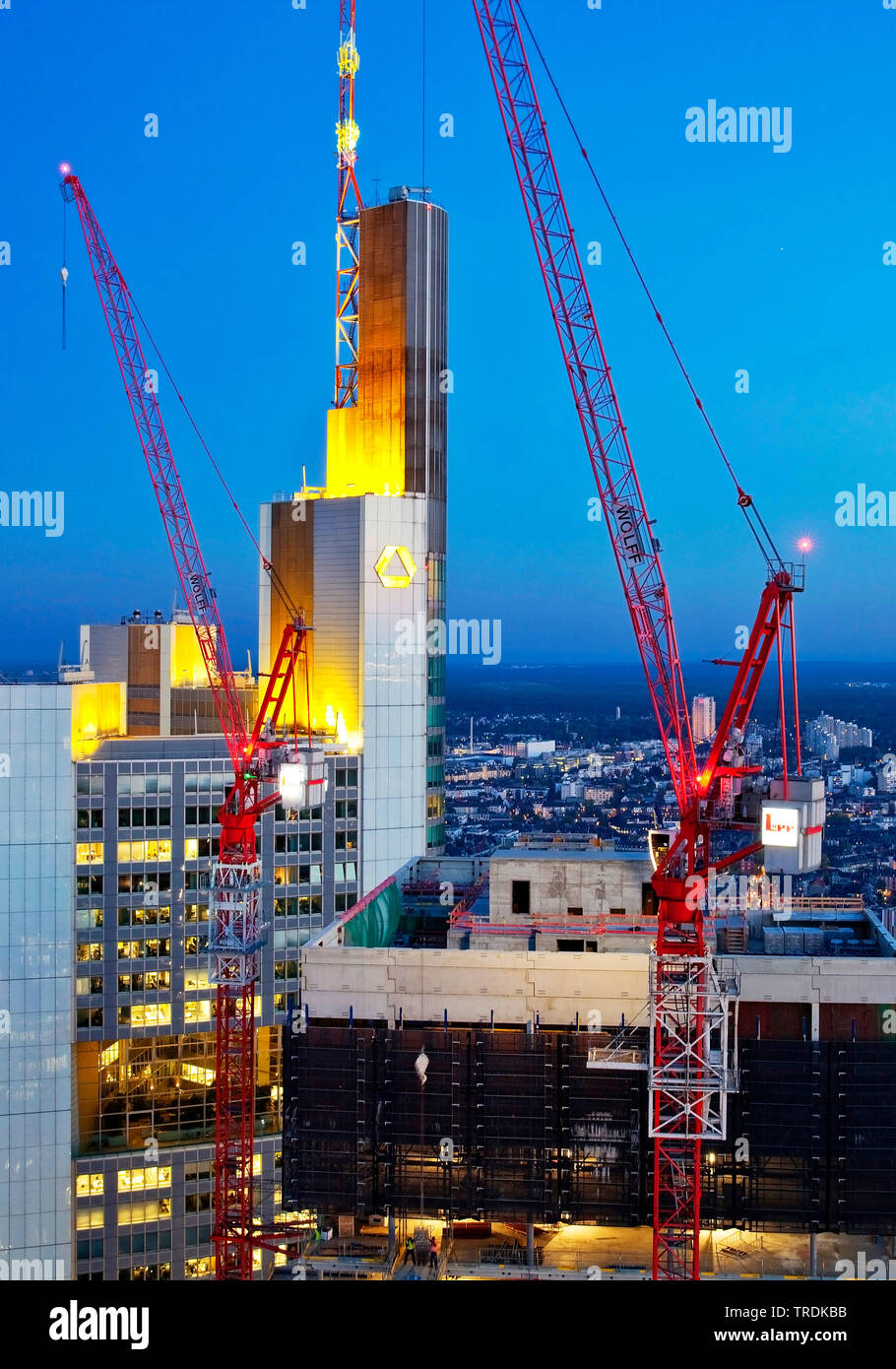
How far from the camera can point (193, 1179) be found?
8394 centimetres

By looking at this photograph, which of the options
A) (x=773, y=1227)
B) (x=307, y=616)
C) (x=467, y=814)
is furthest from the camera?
(x=467, y=814)

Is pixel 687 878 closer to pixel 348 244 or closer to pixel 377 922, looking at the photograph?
pixel 377 922

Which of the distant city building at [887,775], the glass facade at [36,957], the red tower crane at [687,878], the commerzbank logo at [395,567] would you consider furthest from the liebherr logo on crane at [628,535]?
the distant city building at [887,775]

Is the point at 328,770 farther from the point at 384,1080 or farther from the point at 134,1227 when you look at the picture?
the point at 384,1080

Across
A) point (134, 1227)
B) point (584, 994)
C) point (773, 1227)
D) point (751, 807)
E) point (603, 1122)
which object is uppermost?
point (751, 807)

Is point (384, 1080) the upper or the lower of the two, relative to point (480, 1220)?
upper

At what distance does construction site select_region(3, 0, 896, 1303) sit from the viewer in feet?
152

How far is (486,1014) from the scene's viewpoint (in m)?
48.6

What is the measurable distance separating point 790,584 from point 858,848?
53614 millimetres

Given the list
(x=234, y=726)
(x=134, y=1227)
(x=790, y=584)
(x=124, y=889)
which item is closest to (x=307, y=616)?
(x=234, y=726)

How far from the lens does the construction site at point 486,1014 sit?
46.4 m

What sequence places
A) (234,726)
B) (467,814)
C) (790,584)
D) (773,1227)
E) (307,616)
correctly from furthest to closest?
(467,814) < (307,616) < (234,726) < (790,584) < (773,1227)

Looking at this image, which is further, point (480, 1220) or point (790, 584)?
point (790, 584)

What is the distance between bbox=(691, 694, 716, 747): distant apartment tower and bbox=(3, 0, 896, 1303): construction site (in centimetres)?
101
